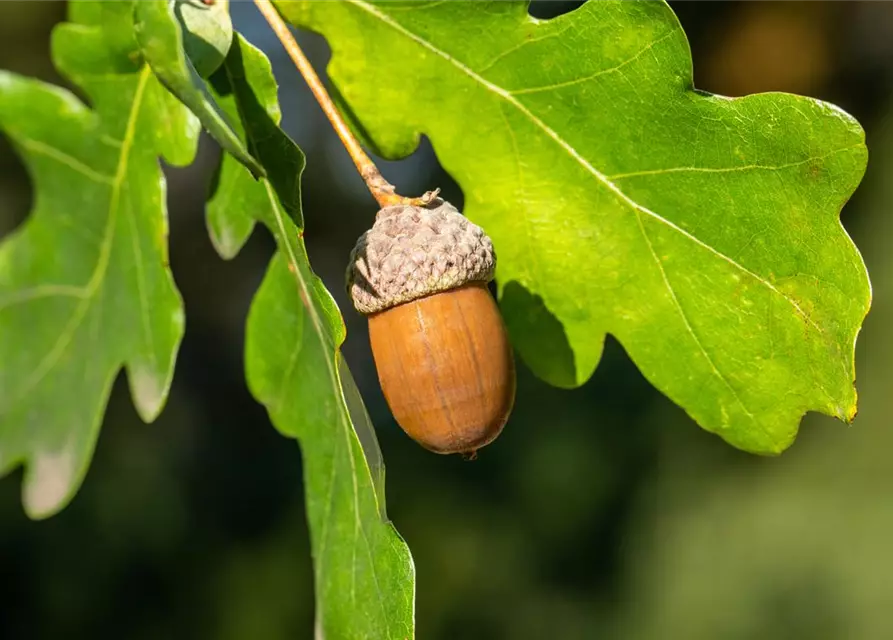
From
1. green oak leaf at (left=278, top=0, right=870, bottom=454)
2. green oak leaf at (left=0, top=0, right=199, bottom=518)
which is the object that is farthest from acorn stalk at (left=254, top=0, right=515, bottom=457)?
green oak leaf at (left=0, top=0, right=199, bottom=518)

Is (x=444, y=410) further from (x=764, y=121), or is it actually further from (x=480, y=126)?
(x=764, y=121)

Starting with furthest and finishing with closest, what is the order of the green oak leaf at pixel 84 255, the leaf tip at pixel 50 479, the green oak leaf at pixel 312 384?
the leaf tip at pixel 50 479 → the green oak leaf at pixel 84 255 → the green oak leaf at pixel 312 384

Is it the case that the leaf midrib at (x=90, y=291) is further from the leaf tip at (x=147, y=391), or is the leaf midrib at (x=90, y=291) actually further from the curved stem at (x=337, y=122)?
the curved stem at (x=337, y=122)

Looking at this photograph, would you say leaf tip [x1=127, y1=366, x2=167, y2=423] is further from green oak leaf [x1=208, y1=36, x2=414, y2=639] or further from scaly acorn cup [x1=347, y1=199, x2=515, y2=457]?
scaly acorn cup [x1=347, y1=199, x2=515, y2=457]

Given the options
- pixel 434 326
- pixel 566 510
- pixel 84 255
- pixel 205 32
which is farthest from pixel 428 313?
pixel 566 510

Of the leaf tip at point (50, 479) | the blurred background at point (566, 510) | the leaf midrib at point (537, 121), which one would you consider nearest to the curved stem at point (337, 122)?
the leaf midrib at point (537, 121)

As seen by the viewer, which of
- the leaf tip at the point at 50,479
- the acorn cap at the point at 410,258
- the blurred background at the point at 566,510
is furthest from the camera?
the blurred background at the point at 566,510

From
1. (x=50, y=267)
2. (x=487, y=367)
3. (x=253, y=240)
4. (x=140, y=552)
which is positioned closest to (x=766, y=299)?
(x=487, y=367)

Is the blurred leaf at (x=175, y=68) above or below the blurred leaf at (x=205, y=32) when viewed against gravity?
above
